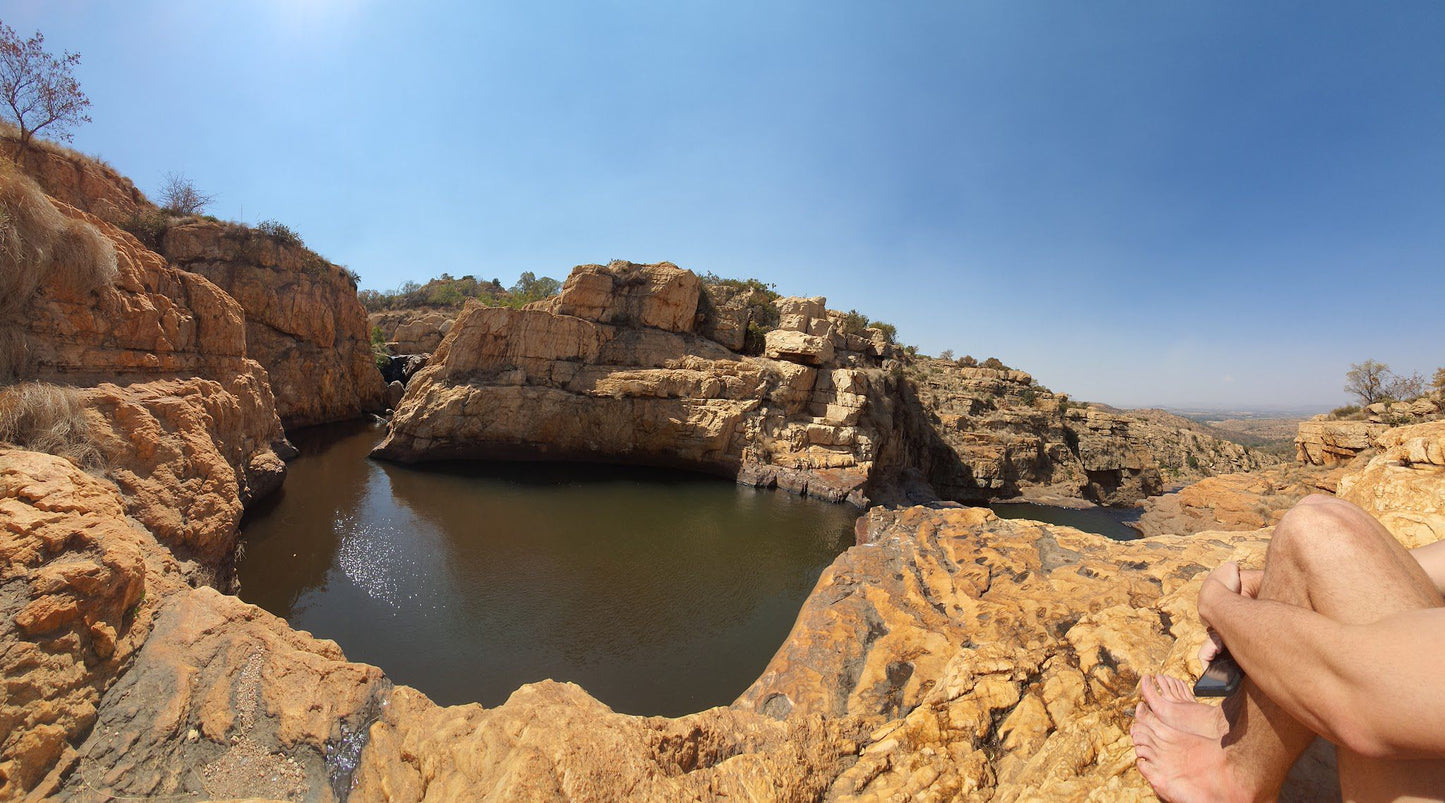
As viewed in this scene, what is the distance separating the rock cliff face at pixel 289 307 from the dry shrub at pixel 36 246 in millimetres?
14798

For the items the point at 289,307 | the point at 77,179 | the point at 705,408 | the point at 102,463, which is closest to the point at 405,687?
the point at 102,463

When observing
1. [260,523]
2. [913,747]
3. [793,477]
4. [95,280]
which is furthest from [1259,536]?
[260,523]

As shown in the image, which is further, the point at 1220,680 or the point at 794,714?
the point at 794,714

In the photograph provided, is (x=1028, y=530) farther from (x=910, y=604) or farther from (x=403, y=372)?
(x=403, y=372)

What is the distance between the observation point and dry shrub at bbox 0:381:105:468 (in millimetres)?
4898

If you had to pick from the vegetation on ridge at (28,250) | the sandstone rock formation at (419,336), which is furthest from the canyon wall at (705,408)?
the sandstone rock formation at (419,336)

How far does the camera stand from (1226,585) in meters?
1.81

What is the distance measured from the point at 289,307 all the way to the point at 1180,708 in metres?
28.2

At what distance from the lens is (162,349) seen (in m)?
8.32

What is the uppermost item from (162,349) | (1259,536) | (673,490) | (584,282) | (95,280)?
(584,282)

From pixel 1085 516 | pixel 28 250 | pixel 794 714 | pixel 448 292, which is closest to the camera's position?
pixel 794 714

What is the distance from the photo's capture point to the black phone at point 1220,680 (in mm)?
1583

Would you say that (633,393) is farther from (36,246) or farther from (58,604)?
(58,604)

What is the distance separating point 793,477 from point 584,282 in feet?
35.3
